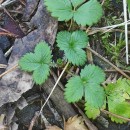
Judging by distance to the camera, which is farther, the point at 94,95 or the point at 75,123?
the point at 75,123

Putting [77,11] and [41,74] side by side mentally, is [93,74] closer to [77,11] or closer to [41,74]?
[41,74]

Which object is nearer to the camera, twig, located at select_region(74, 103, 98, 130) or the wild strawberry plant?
the wild strawberry plant

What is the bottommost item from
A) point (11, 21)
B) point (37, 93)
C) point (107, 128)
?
point (107, 128)

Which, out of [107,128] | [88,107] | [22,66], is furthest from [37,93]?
[107,128]

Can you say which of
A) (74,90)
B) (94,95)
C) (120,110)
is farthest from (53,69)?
(120,110)

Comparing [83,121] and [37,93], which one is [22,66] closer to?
[37,93]

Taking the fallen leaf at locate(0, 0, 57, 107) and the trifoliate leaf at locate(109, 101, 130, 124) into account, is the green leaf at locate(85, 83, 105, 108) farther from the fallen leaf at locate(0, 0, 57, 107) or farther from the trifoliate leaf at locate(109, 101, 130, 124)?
the fallen leaf at locate(0, 0, 57, 107)

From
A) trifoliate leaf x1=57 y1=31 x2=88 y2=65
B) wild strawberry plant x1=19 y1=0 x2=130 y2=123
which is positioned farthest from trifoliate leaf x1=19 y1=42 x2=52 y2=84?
trifoliate leaf x1=57 y1=31 x2=88 y2=65
